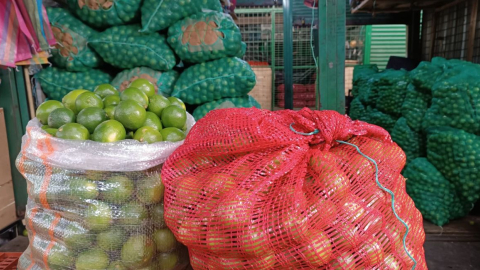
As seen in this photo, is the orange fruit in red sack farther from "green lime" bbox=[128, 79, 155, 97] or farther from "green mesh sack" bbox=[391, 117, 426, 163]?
"green mesh sack" bbox=[391, 117, 426, 163]

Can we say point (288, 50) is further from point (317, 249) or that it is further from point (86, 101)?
point (317, 249)

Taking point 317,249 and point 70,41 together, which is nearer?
point 317,249

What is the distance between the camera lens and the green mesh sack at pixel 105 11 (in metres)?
2.92

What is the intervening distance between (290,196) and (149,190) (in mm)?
688

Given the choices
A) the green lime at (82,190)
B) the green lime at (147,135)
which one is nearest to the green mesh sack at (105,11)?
the green lime at (147,135)

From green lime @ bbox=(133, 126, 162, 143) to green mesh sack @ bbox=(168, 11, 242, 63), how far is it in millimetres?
1579

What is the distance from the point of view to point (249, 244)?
1074 millimetres

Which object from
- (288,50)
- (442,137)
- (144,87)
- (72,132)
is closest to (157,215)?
(72,132)

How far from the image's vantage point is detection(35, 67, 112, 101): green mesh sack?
3094mm

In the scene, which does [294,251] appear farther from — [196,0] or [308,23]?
[308,23]

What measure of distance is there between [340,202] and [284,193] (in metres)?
0.19

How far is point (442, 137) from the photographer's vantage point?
10.4 feet

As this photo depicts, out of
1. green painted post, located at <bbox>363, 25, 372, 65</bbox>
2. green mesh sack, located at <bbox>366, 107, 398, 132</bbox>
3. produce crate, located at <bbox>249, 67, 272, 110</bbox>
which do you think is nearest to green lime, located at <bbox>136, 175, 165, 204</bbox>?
green mesh sack, located at <bbox>366, 107, 398, 132</bbox>

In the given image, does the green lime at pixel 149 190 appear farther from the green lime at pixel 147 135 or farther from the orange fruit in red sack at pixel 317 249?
the orange fruit in red sack at pixel 317 249
